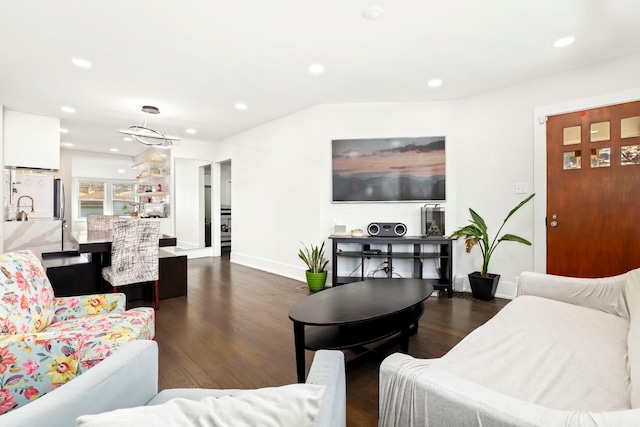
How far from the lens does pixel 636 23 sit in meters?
2.48

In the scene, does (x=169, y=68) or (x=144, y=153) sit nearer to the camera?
(x=169, y=68)

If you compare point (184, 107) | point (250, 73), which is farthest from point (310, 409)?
point (184, 107)

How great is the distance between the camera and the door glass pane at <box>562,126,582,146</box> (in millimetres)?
3256

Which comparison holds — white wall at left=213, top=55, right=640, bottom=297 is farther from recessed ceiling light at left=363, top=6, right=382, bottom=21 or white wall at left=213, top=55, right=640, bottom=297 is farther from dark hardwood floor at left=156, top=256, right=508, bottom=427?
recessed ceiling light at left=363, top=6, right=382, bottom=21

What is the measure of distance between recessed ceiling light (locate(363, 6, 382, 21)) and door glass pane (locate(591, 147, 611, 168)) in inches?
106

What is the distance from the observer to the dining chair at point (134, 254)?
123 inches

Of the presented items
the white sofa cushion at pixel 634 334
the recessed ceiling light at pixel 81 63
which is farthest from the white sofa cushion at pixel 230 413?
the recessed ceiling light at pixel 81 63

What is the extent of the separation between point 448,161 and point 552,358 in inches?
126

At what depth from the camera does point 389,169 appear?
14.0 feet

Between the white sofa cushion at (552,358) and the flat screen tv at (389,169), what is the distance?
2.50m

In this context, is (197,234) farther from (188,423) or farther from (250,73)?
(188,423)

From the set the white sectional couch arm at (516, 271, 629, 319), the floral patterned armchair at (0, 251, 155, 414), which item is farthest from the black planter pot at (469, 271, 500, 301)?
the floral patterned armchair at (0, 251, 155, 414)

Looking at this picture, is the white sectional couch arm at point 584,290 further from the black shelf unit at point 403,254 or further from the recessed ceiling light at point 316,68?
the recessed ceiling light at point 316,68

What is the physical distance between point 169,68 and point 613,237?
491 cm
